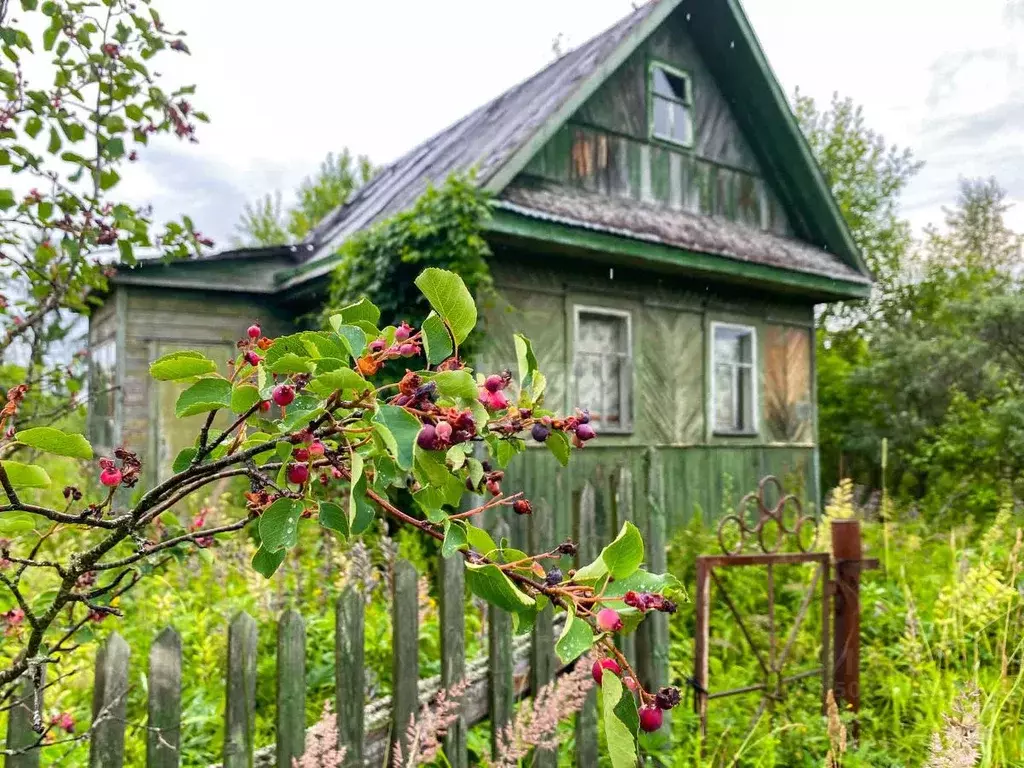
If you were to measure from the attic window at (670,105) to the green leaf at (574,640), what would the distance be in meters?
8.28

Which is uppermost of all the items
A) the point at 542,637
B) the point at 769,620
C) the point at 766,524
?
the point at 542,637

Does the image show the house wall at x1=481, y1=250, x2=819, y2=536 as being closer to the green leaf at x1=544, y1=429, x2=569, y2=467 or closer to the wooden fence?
the wooden fence

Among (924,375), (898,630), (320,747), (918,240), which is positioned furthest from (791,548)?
(918,240)

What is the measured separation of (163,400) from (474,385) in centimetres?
806

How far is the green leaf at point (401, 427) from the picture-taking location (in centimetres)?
70

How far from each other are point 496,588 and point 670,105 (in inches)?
343

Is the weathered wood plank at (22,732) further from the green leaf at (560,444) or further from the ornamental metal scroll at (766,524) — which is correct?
the ornamental metal scroll at (766,524)

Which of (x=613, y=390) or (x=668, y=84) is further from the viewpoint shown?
(x=668, y=84)

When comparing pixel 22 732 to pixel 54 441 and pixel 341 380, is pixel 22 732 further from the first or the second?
pixel 341 380

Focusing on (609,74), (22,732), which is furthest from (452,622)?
(609,74)

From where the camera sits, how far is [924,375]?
12.6m

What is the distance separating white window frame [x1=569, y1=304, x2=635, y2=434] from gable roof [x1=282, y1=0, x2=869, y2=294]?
0.99 m

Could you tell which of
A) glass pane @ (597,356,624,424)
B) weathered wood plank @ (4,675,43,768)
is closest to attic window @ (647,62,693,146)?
glass pane @ (597,356,624,424)

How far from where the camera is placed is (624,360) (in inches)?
316
